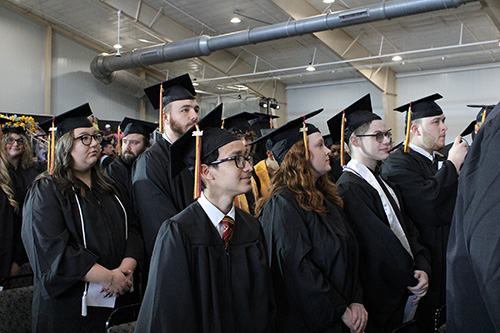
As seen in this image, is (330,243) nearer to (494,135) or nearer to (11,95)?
(494,135)

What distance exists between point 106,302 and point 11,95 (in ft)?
33.2

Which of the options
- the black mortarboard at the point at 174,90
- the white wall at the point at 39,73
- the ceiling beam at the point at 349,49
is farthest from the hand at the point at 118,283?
the white wall at the point at 39,73

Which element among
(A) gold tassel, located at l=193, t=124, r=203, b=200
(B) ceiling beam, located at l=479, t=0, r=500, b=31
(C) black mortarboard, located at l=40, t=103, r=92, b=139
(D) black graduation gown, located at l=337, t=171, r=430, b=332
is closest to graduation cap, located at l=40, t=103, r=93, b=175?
(C) black mortarboard, located at l=40, t=103, r=92, b=139

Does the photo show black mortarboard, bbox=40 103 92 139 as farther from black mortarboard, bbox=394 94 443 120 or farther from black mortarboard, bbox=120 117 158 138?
black mortarboard, bbox=394 94 443 120

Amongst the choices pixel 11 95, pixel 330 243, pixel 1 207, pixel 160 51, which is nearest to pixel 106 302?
pixel 330 243

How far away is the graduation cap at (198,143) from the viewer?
2.21 meters

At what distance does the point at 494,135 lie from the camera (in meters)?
0.97

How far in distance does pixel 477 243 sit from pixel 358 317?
170 centimetres

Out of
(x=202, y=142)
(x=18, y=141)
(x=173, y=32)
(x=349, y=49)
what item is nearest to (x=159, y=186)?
(x=202, y=142)

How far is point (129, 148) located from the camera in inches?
193

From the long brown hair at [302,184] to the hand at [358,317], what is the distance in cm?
55

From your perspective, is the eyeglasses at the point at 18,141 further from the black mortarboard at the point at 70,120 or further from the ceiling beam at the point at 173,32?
the ceiling beam at the point at 173,32

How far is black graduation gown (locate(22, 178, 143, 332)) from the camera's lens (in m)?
2.49

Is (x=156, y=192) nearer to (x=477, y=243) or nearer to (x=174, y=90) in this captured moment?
(x=174, y=90)
